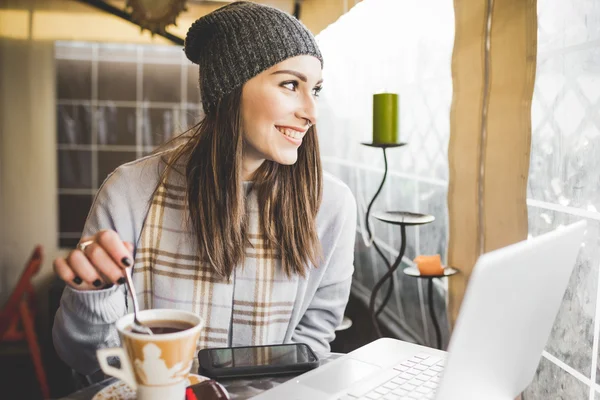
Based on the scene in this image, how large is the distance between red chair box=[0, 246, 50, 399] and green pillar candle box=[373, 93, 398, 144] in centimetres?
215

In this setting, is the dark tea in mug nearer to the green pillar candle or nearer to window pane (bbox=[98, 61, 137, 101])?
the green pillar candle

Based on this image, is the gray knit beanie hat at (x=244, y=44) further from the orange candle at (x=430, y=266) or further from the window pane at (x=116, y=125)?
the window pane at (x=116, y=125)

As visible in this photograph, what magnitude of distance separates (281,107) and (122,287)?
44cm

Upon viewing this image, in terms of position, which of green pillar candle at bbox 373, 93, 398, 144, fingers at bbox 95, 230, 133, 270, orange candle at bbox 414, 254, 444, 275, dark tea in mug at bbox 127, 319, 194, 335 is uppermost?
green pillar candle at bbox 373, 93, 398, 144

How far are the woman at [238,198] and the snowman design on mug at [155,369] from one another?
48cm

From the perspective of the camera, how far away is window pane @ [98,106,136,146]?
10.9 feet

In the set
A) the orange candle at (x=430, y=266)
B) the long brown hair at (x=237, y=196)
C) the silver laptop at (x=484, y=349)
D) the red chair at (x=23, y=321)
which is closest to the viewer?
the silver laptop at (x=484, y=349)

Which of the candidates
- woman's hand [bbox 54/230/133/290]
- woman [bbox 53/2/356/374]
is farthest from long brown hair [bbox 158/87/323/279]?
woman's hand [bbox 54/230/133/290]

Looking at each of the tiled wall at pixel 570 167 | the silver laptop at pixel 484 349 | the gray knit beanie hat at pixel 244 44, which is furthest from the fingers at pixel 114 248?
the tiled wall at pixel 570 167

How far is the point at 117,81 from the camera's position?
10.9 feet

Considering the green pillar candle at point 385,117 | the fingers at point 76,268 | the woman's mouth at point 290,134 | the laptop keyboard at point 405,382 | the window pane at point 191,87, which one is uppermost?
the window pane at point 191,87

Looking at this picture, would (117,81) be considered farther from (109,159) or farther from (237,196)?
(237,196)

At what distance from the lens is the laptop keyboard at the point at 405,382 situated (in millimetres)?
704

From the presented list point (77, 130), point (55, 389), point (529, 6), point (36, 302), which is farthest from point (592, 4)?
point (36, 302)
